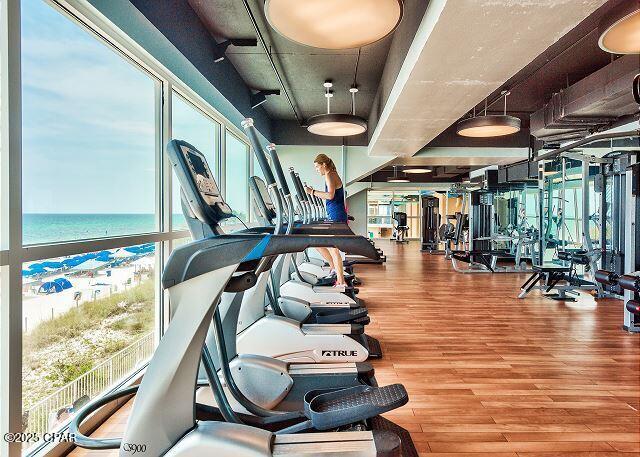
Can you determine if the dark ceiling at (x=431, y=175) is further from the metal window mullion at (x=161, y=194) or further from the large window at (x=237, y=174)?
the metal window mullion at (x=161, y=194)

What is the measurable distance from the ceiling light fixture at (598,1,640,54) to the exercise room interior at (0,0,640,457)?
17mm

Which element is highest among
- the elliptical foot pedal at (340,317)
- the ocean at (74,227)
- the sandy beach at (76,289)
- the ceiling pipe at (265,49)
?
the ceiling pipe at (265,49)

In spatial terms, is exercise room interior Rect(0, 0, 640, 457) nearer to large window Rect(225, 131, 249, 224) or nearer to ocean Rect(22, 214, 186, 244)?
ocean Rect(22, 214, 186, 244)

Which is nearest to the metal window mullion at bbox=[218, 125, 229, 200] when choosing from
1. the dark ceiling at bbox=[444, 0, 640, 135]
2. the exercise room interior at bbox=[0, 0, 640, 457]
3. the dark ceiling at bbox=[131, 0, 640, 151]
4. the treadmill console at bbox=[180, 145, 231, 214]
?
the exercise room interior at bbox=[0, 0, 640, 457]

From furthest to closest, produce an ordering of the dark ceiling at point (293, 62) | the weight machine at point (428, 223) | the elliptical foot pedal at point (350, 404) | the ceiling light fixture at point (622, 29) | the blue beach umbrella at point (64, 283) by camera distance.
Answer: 1. the weight machine at point (428, 223)
2. the dark ceiling at point (293, 62)
3. the ceiling light fixture at point (622, 29)
4. the blue beach umbrella at point (64, 283)
5. the elliptical foot pedal at point (350, 404)

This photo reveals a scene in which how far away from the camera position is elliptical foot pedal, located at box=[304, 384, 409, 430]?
131 cm

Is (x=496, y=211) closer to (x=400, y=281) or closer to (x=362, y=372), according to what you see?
(x=400, y=281)

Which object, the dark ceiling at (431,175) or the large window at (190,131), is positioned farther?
the dark ceiling at (431,175)

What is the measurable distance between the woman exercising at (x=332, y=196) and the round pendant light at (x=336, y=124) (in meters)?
1.05

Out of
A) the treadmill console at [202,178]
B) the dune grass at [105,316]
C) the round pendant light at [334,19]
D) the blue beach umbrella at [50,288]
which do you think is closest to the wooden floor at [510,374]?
the dune grass at [105,316]

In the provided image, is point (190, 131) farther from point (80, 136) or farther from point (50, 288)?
point (50, 288)

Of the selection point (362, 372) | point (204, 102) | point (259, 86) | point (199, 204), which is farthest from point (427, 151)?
point (199, 204)

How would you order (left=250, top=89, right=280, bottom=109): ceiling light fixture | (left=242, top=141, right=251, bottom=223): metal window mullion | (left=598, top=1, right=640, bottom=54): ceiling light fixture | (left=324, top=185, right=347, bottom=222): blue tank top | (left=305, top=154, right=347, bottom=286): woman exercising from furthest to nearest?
(left=242, top=141, right=251, bottom=223): metal window mullion → (left=250, top=89, right=280, bottom=109): ceiling light fixture → (left=324, top=185, right=347, bottom=222): blue tank top → (left=305, top=154, right=347, bottom=286): woman exercising → (left=598, top=1, right=640, bottom=54): ceiling light fixture

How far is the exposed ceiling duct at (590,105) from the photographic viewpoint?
165 inches
